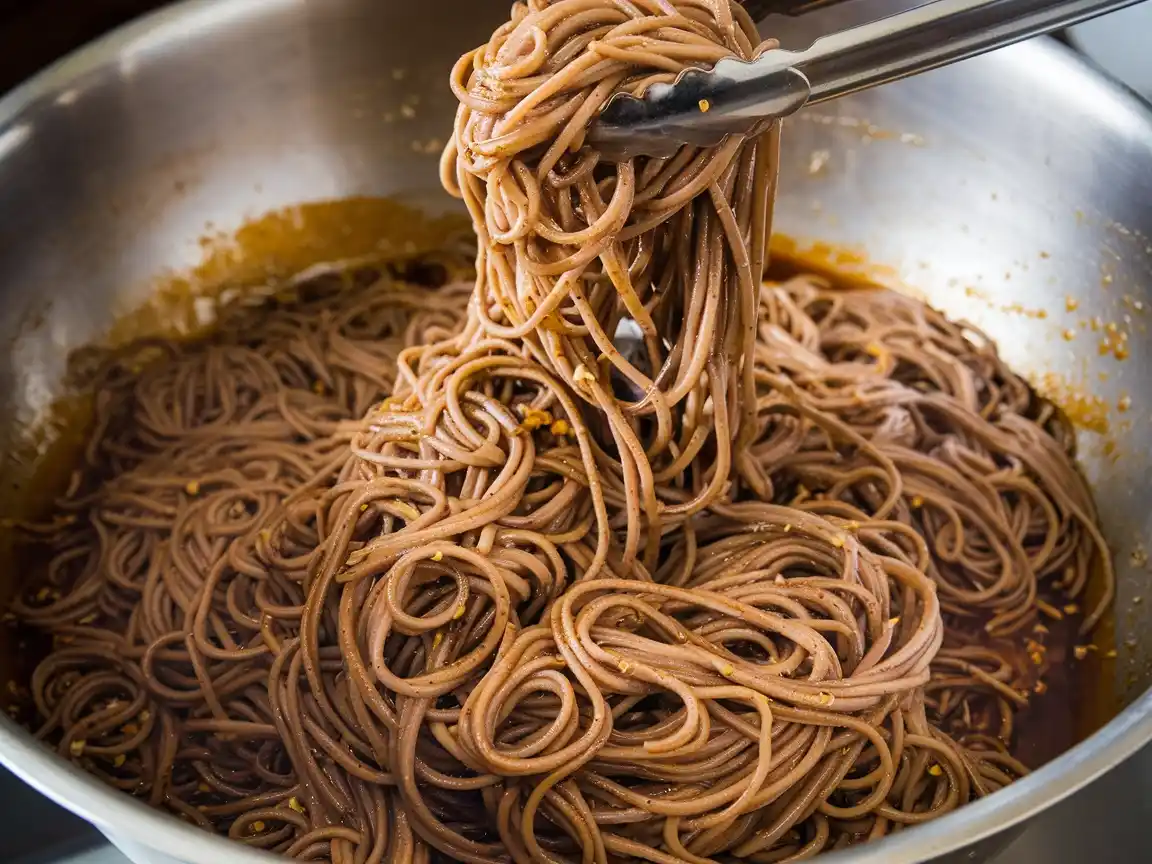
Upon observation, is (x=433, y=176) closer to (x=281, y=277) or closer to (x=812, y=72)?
(x=281, y=277)

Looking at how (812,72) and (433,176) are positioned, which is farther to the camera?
(433,176)

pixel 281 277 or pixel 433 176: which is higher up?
pixel 433 176

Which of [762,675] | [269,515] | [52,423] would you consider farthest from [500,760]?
[52,423]

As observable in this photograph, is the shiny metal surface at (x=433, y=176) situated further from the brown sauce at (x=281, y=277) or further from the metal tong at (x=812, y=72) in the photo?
the metal tong at (x=812, y=72)

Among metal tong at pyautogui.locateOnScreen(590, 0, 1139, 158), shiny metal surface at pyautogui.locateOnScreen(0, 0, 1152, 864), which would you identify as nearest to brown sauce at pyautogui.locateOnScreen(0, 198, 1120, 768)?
shiny metal surface at pyautogui.locateOnScreen(0, 0, 1152, 864)

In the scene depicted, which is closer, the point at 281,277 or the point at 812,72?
the point at 812,72

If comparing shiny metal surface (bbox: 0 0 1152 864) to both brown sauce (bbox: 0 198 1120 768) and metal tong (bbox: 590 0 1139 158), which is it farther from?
metal tong (bbox: 590 0 1139 158)

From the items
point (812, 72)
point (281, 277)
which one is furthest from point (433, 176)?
point (812, 72)
